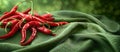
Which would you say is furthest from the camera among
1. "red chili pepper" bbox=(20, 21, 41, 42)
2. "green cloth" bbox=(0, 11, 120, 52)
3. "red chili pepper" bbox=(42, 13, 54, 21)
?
"red chili pepper" bbox=(42, 13, 54, 21)

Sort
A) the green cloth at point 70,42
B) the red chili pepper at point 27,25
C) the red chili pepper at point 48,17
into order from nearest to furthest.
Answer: the green cloth at point 70,42 < the red chili pepper at point 27,25 < the red chili pepper at point 48,17

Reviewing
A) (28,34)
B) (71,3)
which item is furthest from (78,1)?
(28,34)

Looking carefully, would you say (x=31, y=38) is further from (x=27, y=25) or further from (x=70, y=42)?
(x=70, y=42)

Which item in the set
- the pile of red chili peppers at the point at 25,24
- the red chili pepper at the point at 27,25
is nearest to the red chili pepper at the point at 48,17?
the pile of red chili peppers at the point at 25,24

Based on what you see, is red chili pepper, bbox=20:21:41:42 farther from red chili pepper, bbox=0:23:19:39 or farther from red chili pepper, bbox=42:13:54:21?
red chili pepper, bbox=42:13:54:21

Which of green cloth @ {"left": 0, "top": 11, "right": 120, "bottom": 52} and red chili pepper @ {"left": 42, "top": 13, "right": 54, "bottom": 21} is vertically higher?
red chili pepper @ {"left": 42, "top": 13, "right": 54, "bottom": 21}

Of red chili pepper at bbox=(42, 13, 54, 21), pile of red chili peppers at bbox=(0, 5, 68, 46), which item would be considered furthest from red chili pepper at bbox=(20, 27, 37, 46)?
red chili pepper at bbox=(42, 13, 54, 21)

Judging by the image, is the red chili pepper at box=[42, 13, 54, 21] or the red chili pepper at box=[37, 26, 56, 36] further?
the red chili pepper at box=[42, 13, 54, 21]

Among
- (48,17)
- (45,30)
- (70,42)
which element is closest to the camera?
(70,42)

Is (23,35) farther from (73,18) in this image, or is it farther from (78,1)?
(78,1)

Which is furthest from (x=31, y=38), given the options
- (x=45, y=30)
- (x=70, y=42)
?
(x=70, y=42)

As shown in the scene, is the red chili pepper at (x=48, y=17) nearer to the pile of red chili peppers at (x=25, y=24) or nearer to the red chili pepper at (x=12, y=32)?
the pile of red chili peppers at (x=25, y=24)
